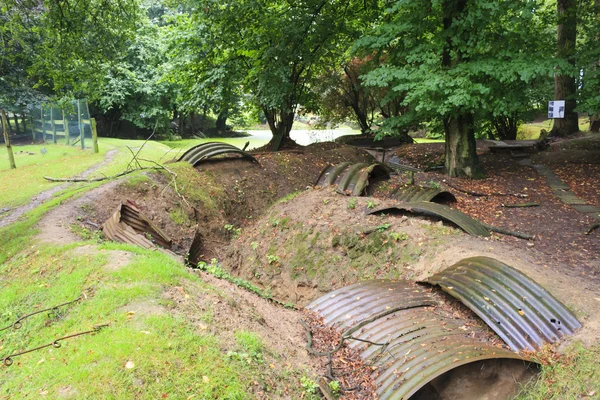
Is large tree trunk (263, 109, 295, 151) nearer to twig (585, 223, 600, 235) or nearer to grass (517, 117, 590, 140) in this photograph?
twig (585, 223, 600, 235)

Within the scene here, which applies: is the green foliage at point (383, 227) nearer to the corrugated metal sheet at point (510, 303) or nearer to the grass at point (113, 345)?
the corrugated metal sheet at point (510, 303)

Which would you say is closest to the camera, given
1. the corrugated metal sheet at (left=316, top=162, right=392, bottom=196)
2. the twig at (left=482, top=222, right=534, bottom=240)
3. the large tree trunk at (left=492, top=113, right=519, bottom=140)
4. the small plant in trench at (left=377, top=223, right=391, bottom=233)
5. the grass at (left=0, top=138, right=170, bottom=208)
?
the twig at (left=482, top=222, right=534, bottom=240)

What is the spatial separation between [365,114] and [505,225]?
1396cm

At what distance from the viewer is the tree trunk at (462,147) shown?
37.7 feet

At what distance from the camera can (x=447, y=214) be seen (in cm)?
753

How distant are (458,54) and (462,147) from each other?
2569 mm

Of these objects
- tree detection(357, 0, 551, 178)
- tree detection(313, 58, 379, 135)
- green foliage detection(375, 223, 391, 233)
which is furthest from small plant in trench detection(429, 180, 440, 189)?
tree detection(313, 58, 379, 135)

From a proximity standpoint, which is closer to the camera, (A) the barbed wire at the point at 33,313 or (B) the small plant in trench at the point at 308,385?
(B) the small plant in trench at the point at 308,385

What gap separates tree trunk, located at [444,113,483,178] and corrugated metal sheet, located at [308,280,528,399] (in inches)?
259

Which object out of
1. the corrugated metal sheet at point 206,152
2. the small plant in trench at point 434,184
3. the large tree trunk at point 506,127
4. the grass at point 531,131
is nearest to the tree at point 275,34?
the corrugated metal sheet at point 206,152

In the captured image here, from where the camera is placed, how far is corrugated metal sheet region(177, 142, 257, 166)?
11914mm

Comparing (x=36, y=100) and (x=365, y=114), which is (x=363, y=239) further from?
(x=36, y=100)

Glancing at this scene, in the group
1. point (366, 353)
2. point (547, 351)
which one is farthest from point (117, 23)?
point (547, 351)

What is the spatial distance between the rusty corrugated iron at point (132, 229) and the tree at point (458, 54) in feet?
20.2
